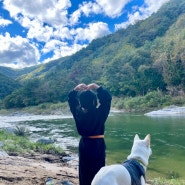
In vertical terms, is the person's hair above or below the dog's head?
above

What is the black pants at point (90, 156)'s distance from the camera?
3477 millimetres

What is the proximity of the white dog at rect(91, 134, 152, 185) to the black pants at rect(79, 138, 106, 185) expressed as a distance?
41cm

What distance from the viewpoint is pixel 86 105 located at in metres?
3.44

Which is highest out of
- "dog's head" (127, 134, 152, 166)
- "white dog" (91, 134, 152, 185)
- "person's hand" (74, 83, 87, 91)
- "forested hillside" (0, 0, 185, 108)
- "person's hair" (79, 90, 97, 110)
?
"forested hillside" (0, 0, 185, 108)

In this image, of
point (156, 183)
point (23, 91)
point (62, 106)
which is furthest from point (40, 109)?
point (156, 183)

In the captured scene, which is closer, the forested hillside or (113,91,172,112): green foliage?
(113,91,172,112): green foliage

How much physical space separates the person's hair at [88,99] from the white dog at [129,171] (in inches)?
27.6

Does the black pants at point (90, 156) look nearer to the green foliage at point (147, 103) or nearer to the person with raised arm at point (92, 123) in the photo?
the person with raised arm at point (92, 123)

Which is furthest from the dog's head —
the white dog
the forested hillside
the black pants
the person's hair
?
the forested hillside

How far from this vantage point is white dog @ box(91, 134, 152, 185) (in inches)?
107

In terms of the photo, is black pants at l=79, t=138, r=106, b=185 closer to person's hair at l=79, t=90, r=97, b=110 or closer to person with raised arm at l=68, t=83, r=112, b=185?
person with raised arm at l=68, t=83, r=112, b=185

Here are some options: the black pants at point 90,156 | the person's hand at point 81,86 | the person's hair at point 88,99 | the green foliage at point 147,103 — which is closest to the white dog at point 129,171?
the black pants at point 90,156

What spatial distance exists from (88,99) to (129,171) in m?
0.97

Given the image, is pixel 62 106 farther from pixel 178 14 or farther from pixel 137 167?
pixel 178 14
